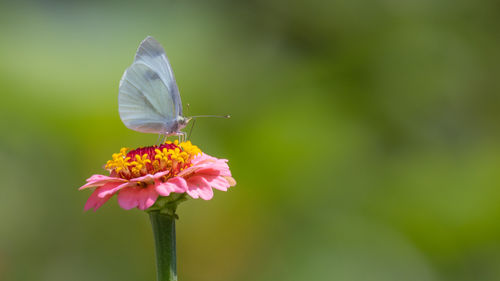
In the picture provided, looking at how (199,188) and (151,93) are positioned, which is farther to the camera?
(151,93)

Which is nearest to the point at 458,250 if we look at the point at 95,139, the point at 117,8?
the point at 95,139

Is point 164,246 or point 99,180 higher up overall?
point 99,180

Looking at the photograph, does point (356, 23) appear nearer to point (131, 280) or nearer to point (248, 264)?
point (248, 264)

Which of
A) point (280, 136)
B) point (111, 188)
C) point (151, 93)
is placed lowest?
point (280, 136)

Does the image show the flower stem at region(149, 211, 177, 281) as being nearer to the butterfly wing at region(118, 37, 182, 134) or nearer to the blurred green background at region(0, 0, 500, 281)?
the butterfly wing at region(118, 37, 182, 134)

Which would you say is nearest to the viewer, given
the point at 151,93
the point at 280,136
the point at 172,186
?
the point at 172,186

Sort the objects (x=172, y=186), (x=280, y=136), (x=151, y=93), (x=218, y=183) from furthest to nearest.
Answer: (x=280, y=136)
(x=151, y=93)
(x=218, y=183)
(x=172, y=186)

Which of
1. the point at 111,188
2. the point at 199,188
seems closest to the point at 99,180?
the point at 111,188

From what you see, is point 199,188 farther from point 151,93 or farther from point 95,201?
point 151,93
